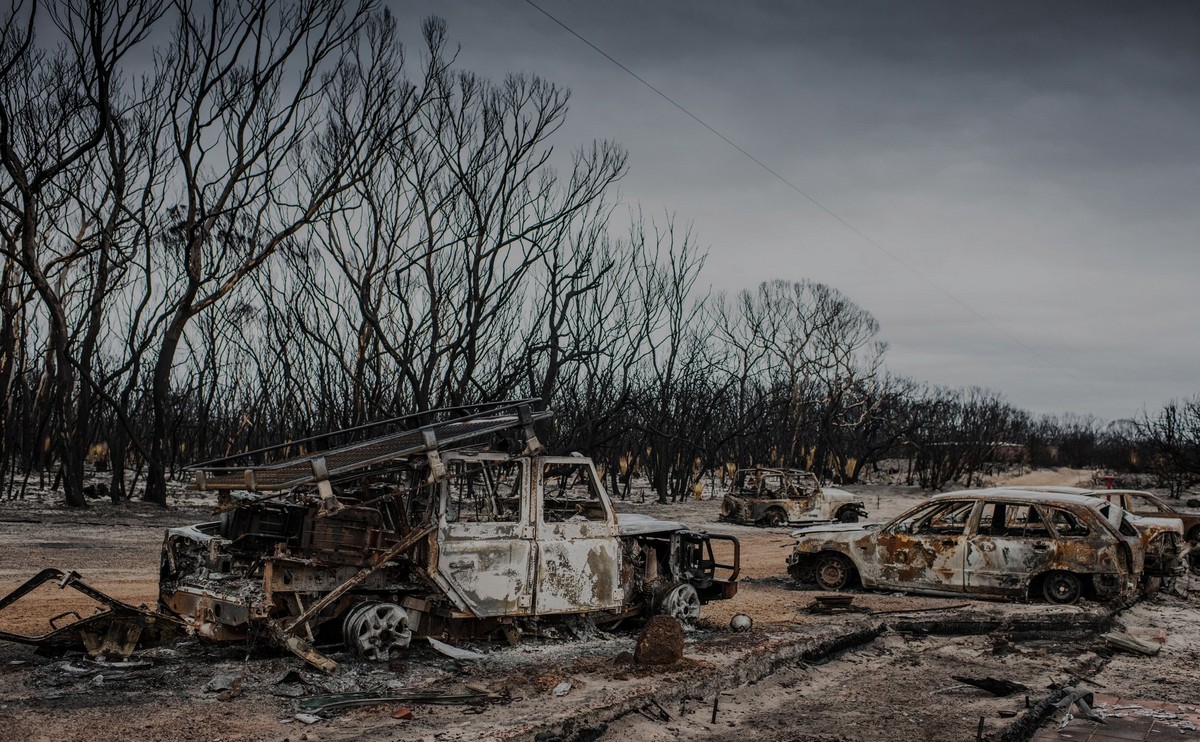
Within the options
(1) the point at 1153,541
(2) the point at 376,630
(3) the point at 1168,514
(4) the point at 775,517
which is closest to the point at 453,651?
(2) the point at 376,630

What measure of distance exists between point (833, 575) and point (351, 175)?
1646 cm

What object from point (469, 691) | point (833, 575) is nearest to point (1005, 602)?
point (833, 575)

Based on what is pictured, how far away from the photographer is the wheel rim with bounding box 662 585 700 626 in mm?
9484

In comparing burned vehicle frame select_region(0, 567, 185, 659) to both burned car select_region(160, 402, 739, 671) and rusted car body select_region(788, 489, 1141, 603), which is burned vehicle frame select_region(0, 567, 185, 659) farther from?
rusted car body select_region(788, 489, 1141, 603)

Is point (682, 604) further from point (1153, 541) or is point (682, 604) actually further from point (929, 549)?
point (1153, 541)

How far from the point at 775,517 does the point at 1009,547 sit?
13.3m

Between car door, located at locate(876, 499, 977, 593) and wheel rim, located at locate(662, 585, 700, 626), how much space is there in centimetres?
406

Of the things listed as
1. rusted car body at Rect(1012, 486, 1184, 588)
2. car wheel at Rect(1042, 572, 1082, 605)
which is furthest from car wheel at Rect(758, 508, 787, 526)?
car wheel at Rect(1042, 572, 1082, 605)

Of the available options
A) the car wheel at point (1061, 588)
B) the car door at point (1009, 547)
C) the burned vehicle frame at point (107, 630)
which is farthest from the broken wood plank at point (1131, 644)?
the burned vehicle frame at point (107, 630)

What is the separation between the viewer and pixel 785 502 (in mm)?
25203

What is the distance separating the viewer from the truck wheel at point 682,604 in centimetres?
948

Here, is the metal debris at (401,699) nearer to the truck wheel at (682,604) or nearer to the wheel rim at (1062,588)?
the truck wheel at (682,604)

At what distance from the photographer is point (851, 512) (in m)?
26.1

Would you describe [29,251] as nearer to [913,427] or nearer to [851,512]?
[851,512]
